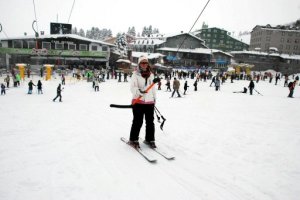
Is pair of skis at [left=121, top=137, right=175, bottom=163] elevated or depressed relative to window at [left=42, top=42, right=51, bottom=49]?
depressed

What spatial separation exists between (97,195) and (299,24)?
285 ft

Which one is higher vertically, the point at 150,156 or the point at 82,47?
the point at 82,47

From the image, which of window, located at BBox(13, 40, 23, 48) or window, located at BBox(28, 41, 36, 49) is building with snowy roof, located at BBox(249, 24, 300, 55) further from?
window, located at BBox(13, 40, 23, 48)

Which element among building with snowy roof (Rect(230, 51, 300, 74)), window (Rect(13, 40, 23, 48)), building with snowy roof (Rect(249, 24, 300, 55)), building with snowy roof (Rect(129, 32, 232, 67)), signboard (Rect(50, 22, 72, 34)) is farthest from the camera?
building with snowy roof (Rect(249, 24, 300, 55))

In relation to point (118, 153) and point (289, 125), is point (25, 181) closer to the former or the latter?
point (118, 153)

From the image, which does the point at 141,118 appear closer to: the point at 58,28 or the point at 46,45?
the point at 46,45

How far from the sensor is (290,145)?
5.67 meters

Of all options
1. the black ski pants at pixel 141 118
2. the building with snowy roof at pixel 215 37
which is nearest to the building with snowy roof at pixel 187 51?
the building with snowy roof at pixel 215 37

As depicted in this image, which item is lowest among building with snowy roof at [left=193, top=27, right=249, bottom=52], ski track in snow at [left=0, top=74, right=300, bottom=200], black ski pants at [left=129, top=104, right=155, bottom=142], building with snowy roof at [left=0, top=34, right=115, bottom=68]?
ski track in snow at [left=0, top=74, right=300, bottom=200]

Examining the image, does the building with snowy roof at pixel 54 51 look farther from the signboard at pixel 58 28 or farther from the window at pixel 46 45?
the signboard at pixel 58 28

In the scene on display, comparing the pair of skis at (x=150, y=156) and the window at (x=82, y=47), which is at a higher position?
the window at (x=82, y=47)

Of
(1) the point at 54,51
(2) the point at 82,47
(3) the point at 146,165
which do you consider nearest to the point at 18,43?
(1) the point at 54,51

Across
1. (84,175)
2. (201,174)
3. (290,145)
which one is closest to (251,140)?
(290,145)

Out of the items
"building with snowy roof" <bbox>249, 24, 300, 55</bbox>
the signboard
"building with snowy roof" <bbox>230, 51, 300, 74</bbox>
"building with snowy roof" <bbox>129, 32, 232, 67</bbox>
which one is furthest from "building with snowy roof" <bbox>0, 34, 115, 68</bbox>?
"building with snowy roof" <bbox>249, 24, 300, 55</bbox>
